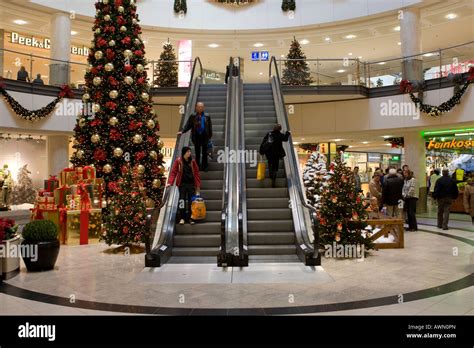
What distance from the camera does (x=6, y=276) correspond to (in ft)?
23.8

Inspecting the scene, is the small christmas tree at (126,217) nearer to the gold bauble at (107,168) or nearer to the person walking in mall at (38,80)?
the gold bauble at (107,168)

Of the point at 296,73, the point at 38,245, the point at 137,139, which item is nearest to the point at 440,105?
the point at 296,73

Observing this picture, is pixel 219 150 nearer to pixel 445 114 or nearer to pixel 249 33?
pixel 445 114

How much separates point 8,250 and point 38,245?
0.49 metres

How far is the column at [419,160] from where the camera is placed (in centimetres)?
1716

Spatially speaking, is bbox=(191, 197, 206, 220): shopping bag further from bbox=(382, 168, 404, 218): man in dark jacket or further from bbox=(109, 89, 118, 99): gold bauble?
bbox=(382, 168, 404, 218): man in dark jacket

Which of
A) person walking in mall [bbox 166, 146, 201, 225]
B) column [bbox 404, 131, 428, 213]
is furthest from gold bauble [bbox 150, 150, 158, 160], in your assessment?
column [bbox 404, 131, 428, 213]

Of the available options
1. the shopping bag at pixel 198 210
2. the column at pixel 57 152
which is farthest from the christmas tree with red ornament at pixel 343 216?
the column at pixel 57 152

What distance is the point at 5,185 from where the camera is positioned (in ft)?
60.2

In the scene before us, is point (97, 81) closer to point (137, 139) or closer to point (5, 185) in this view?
point (137, 139)

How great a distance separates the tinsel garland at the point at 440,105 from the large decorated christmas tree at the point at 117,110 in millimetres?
9365

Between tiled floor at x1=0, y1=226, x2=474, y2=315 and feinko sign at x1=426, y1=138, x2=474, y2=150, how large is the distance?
9.46 m

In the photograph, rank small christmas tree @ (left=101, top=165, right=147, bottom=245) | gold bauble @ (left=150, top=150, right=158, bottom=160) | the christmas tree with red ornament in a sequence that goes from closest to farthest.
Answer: the christmas tree with red ornament
small christmas tree @ (left=101, top=165, right=147, bottom=245)
gold bauble @ (left=150, top=150, right=158, bottom=160)

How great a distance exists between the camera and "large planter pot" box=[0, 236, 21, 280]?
733 centimetres
